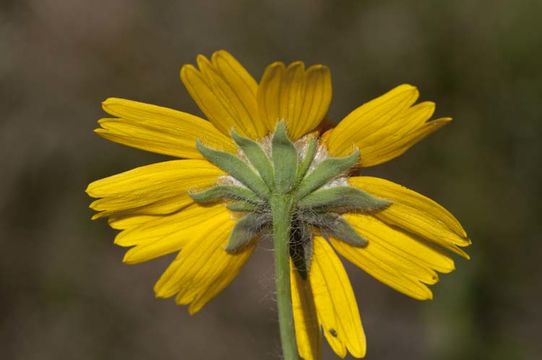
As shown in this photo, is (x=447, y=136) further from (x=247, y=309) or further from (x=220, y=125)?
(x=220, y=125)

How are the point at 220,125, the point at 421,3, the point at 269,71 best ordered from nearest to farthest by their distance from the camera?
the point at 269,71 → the point at 220,125 → the point at 421,3

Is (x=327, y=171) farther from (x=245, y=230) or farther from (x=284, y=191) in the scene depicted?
(x=245, y=230)

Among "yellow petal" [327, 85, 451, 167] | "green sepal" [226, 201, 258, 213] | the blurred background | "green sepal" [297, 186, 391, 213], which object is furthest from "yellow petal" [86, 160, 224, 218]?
the blurred background

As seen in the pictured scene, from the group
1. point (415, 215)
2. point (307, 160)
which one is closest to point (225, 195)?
point (307, 160)
